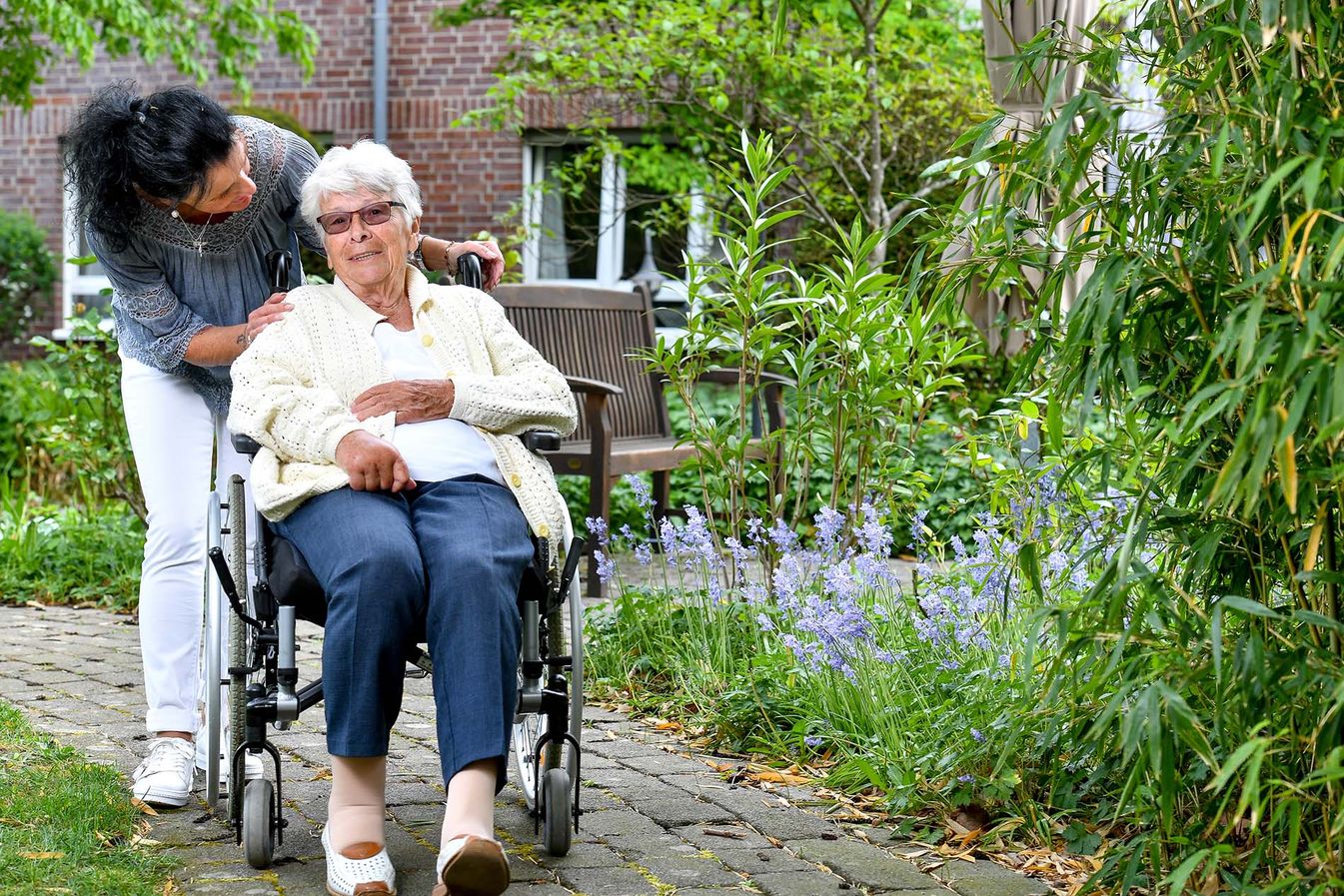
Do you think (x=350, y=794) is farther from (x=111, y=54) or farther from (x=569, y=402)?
(x=111, y=54)

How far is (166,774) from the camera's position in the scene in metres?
3.49

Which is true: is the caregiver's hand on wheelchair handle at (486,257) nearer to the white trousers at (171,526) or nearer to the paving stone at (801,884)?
the white trousers at (171,526)

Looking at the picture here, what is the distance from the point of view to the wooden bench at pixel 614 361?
661 cm

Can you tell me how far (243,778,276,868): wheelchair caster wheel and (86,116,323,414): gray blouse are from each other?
1.06 metres

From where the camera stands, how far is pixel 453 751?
286 centimetres

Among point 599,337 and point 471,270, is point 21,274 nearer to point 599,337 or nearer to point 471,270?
point 599,337

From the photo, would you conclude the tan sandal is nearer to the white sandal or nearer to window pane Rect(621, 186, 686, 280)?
the white sandal

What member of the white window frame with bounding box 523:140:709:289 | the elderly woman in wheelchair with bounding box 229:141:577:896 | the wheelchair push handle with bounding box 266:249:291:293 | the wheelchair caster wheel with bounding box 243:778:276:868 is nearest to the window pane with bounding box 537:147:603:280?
the white window frame with bounding box 523:140:709:289

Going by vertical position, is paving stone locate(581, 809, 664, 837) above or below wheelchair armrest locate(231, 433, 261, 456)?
below

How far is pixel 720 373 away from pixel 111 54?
199 inches

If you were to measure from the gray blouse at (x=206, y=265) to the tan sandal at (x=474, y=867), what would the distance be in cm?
145

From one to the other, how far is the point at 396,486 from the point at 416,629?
0.31m

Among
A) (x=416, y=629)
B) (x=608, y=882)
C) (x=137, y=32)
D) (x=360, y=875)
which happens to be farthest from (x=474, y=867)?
(x=137, y=32)

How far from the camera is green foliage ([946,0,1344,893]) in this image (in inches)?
82.4
